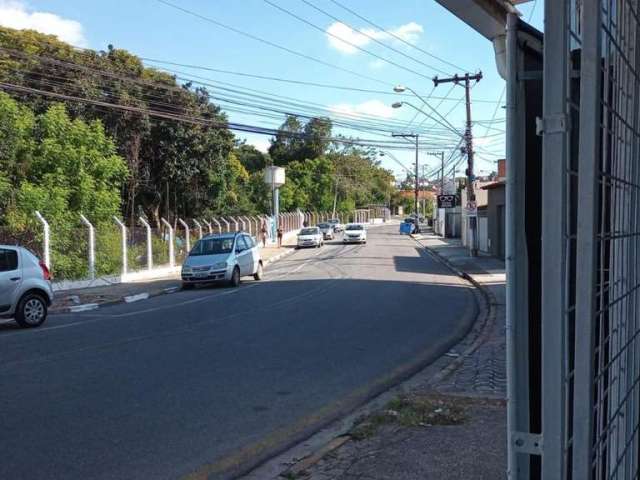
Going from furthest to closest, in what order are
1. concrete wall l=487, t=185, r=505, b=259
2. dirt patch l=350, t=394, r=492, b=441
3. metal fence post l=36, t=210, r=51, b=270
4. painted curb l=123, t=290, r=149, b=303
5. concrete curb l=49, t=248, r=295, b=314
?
concrete wall l=487, t=185, r=505, b=259
metal fence post l=36, t=210, r=51, b=270
painted curb l=123, t=290, r=149, b=303
concrete curb l=49, t=248, r=295, b=314
dirt patch l=350, t=394, r=492, b=441

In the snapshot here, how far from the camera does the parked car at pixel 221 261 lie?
20000mm

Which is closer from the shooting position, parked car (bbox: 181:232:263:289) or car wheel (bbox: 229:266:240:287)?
parked car (bbox: 181:232:263:289)

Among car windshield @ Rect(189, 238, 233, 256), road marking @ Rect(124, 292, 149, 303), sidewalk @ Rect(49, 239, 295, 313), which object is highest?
car windshield @ Rect(189, 238, 233, 256)

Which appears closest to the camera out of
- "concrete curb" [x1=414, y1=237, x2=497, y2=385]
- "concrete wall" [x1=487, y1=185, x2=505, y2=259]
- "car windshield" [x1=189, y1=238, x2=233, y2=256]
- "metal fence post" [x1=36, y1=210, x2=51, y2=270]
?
"concrete curb" [x1=414, y1=237, x2=497, y2=385]

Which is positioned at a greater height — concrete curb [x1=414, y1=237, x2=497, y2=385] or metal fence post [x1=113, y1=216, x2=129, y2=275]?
metal fence post [x1=113, y1=216, x2=129, y2=275]

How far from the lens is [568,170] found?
1.92 meters

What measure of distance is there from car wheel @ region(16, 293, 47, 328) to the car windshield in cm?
827

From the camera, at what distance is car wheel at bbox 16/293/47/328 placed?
492 inches

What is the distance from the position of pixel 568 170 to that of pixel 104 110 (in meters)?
32.0

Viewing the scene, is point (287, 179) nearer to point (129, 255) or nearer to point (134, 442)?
point (129, 255)

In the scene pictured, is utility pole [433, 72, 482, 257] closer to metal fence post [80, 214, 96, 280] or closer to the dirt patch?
metal fence post [80, 214, 96, 280]

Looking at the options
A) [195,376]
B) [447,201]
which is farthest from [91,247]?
[447,201]

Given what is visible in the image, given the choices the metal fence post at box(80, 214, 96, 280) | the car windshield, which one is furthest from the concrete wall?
the metal fence post at box(80, 214, 96, 280)

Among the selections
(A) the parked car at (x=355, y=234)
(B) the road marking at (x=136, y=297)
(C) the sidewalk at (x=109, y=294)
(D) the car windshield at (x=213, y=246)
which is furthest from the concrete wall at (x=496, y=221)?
(B) the road marking at (x=136, y=297)
